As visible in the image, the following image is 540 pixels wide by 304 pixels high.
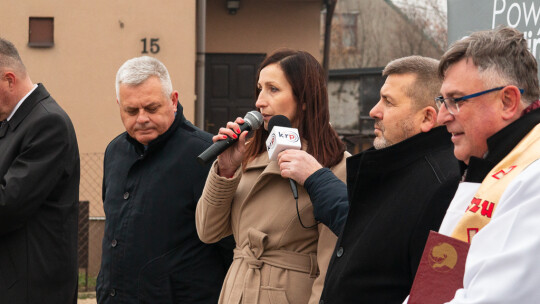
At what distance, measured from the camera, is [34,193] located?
404 cm

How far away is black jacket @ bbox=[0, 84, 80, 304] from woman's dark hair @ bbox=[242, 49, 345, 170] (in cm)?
132

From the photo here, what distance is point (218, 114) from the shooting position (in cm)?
1499

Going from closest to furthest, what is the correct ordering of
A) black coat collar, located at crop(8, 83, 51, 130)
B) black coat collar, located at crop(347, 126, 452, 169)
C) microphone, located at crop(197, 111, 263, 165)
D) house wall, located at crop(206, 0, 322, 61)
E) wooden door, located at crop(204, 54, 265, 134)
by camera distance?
1. black coat collar, located at crop(347, 126, 452, 169)
2. microphone, located at crop(197, 111, 263, 165)
3. black coat collar, located at crop(8, 83, 51, 130)
4. house wall, located at crop(206, 0, 322, 61)
5. wooden door, located at crop(204, 54, 265, 134)

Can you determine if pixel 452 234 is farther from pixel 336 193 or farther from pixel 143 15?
pixel 143 15

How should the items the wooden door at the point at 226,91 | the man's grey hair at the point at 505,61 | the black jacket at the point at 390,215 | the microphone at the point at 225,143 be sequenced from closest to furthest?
the man's grey hair at the point at 505,61
the black jacket at the point at 390,215
the microphone at the point at 225,143
the wooden door at the point at 226,91

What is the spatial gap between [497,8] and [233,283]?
1713mm

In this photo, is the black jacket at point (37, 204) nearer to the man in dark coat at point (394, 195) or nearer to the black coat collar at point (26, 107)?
the black coat collar at point (26, 107)

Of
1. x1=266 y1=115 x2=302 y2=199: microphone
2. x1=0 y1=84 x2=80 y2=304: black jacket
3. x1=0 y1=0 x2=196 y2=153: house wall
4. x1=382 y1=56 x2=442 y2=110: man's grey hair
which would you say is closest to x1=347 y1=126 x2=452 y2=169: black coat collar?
x1=382 y1=56 x2=442 y2=110: man's grey hair

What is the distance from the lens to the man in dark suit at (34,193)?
13.3 feet

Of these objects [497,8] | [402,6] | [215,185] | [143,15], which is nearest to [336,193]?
[215,185]

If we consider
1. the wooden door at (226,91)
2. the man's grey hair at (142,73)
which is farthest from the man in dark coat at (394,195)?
the wooden door at (226,91)

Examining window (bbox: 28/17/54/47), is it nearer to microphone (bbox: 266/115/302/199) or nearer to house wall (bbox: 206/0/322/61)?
house wall (bbox: 206/0/322/61)

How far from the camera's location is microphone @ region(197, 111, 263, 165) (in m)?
3.43

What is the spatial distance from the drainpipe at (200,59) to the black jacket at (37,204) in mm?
8691
